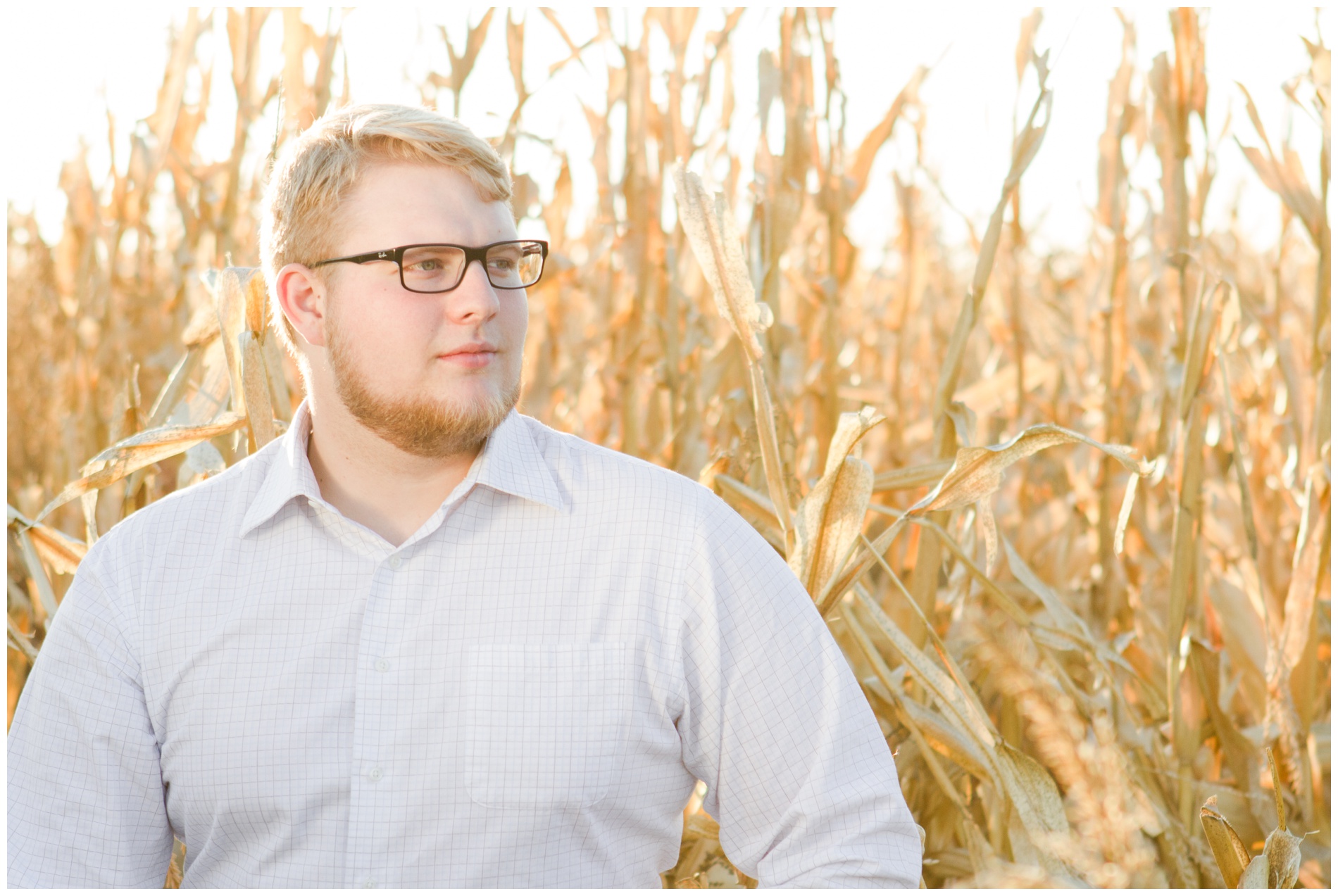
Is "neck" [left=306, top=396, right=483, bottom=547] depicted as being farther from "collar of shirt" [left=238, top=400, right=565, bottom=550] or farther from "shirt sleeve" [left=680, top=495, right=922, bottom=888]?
"shirt sleeve" [left=680, top=495, right=922, bottom=888]

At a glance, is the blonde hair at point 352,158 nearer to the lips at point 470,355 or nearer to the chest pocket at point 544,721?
the lips at point 470,355

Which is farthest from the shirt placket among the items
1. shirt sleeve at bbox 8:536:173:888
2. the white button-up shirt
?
shirt sleeve at bbox 8:536:173:888

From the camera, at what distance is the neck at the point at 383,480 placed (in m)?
1.27

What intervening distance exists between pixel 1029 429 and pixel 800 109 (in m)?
0.86

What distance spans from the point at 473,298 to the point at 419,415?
0.14 meters

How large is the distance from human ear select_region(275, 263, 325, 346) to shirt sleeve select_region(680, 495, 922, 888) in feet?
1.63

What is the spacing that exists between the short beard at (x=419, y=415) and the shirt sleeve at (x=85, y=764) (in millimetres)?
329

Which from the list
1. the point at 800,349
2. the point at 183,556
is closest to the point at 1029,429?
the point at 183,556

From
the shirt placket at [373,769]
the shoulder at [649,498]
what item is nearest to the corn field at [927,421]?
the shoulder at [649,498]

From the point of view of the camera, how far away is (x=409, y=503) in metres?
1.28

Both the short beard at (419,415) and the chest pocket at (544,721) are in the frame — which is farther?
the short beard at (419,415)

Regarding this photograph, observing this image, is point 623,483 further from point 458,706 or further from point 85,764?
point 85,764

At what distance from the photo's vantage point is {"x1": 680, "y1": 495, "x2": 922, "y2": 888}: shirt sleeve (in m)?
1.13

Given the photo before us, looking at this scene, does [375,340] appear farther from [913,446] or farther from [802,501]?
[913,446]
